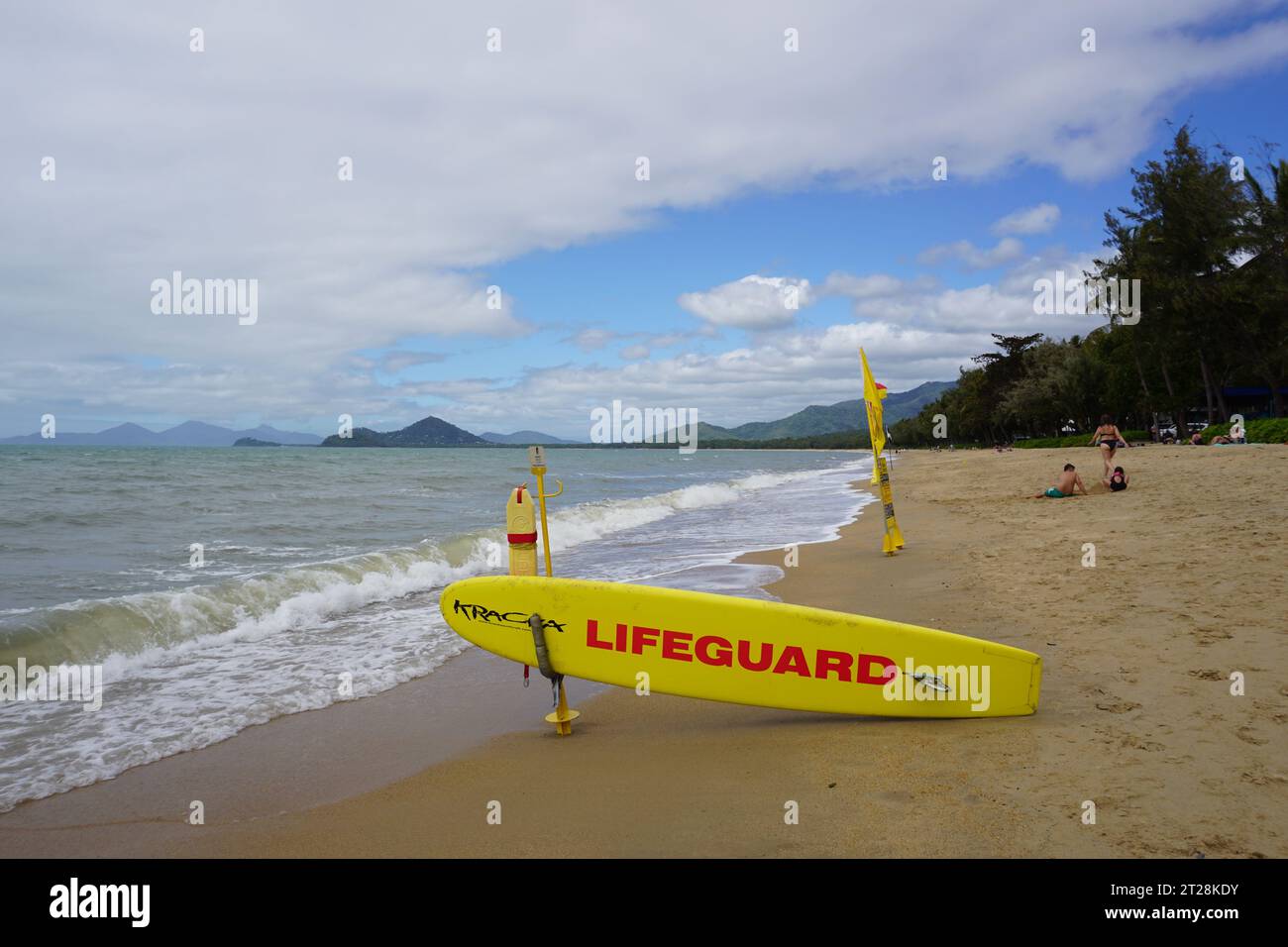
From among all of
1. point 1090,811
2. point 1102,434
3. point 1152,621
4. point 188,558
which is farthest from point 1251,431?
point 188,558

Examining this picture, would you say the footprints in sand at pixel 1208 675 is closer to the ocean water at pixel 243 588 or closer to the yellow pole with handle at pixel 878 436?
the ocean water at pixel 243 588

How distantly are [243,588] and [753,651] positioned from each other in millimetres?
7648

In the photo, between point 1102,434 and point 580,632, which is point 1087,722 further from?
point 1102,434

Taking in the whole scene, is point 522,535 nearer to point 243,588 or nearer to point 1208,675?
point 1208,675

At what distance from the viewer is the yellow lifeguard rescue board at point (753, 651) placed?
4.54 metres

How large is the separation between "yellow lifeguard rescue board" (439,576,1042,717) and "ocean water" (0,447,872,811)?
216cm

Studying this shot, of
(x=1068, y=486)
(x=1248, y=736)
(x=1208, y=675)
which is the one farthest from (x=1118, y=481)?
(x=1248, y=736)

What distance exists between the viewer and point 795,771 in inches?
161

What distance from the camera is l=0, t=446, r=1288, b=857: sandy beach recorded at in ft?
10.8

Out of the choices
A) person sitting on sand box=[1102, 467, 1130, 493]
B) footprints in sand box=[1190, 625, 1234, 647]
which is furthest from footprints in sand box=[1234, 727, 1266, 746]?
person sitting on sand box=[1102, 467, 1130, 493]

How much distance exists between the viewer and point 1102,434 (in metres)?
15.9

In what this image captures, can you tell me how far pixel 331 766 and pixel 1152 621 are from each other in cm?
631

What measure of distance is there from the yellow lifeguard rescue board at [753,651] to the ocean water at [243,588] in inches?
85.0

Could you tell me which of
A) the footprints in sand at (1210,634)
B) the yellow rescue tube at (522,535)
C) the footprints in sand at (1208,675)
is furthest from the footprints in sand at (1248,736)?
the yellow rescue tube at (522,535)
